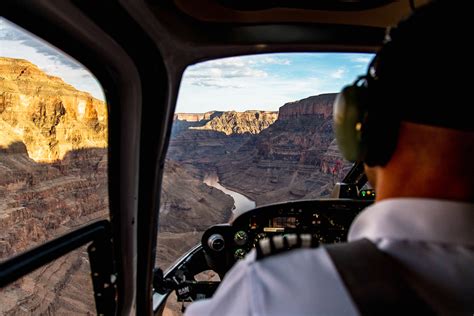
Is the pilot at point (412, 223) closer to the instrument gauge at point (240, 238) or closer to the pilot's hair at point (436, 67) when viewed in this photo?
the pilot's hair at point (436, 67)

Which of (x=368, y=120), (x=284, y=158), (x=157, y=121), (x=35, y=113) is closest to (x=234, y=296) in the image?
(x=368, y=120)

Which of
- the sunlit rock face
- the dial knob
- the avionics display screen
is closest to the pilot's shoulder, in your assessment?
the dial knob

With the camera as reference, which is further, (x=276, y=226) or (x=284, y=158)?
(x=284, y=158)

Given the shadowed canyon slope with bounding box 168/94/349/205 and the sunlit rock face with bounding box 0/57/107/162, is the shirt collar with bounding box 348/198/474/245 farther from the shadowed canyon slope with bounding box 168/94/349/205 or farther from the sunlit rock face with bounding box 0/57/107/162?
the sunlit rock face with bounding box 0/57/107/162

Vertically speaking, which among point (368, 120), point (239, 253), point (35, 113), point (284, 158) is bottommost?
point (284, 158)

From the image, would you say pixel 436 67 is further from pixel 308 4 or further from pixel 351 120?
pixel 308 4

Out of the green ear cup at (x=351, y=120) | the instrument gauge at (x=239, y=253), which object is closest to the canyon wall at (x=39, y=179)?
the instrument gauge at (x=239, y=253)
